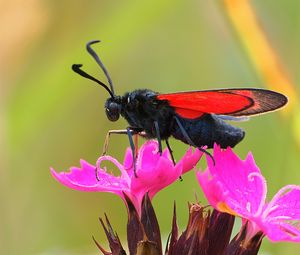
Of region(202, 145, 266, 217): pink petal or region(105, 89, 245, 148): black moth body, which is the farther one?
region(105, 89, 245, 148): black moth body

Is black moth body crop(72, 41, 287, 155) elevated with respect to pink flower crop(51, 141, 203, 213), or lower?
elevated

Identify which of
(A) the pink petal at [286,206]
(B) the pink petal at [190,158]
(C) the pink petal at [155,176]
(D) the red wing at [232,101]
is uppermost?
(D) the red wing at [232,101]

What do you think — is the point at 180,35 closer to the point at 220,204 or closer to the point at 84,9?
the point at 84,9

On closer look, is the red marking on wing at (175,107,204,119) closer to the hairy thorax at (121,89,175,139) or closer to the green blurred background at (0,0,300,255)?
the hairy thorax at (121,89,175,139)

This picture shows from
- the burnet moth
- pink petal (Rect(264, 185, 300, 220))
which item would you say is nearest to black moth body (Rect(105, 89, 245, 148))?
the burnet moth

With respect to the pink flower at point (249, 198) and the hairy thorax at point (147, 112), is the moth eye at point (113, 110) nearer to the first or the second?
the hairy thorax at point (147, 112)

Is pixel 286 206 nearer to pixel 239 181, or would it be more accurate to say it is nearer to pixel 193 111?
pixel 239 181

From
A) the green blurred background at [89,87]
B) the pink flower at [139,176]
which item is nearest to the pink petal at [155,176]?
the pink flower at [139,176]
